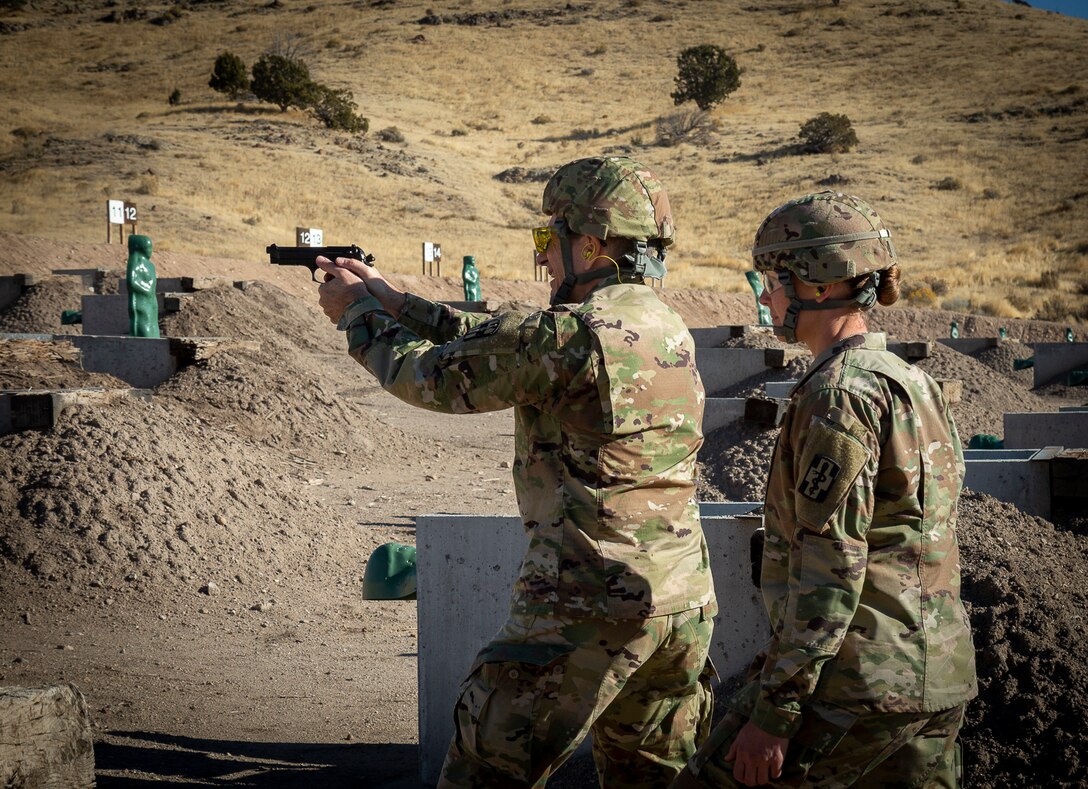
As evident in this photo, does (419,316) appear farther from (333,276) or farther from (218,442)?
(218,442)

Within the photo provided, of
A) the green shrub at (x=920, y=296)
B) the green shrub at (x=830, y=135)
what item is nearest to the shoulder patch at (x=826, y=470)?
the green shrub at (x=920, y=296)

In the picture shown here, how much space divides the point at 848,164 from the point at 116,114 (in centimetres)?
2987

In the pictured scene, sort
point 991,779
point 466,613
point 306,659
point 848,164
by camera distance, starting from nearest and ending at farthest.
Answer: point 991,779
point 466,613
point 306,659
point 848,164

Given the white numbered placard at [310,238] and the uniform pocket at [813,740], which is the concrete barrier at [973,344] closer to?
the white numbered placard at [310,238]

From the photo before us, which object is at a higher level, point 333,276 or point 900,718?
point 333,276

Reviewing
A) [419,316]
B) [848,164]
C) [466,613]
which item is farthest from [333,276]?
[848,164]

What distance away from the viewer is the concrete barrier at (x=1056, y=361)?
18.0 metres

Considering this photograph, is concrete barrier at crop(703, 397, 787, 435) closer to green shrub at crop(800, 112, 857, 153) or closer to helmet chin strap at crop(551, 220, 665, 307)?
helmet chin strap at crop(551, 220, 665, 307)

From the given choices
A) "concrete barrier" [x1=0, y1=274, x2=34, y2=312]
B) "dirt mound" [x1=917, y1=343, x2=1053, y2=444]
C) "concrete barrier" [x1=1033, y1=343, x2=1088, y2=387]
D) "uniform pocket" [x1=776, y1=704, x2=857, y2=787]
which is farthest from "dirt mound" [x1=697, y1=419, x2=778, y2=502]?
"concrete barrier" [x1=0, y1=274, x2=34, y2=312]

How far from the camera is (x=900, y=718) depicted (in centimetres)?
208

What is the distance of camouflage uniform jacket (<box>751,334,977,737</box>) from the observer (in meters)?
2.03

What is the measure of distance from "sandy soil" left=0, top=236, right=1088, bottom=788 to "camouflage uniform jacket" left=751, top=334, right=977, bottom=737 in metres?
1.61

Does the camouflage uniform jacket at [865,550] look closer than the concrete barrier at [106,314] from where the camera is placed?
Yes

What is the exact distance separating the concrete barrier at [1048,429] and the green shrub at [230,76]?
47094 mm
